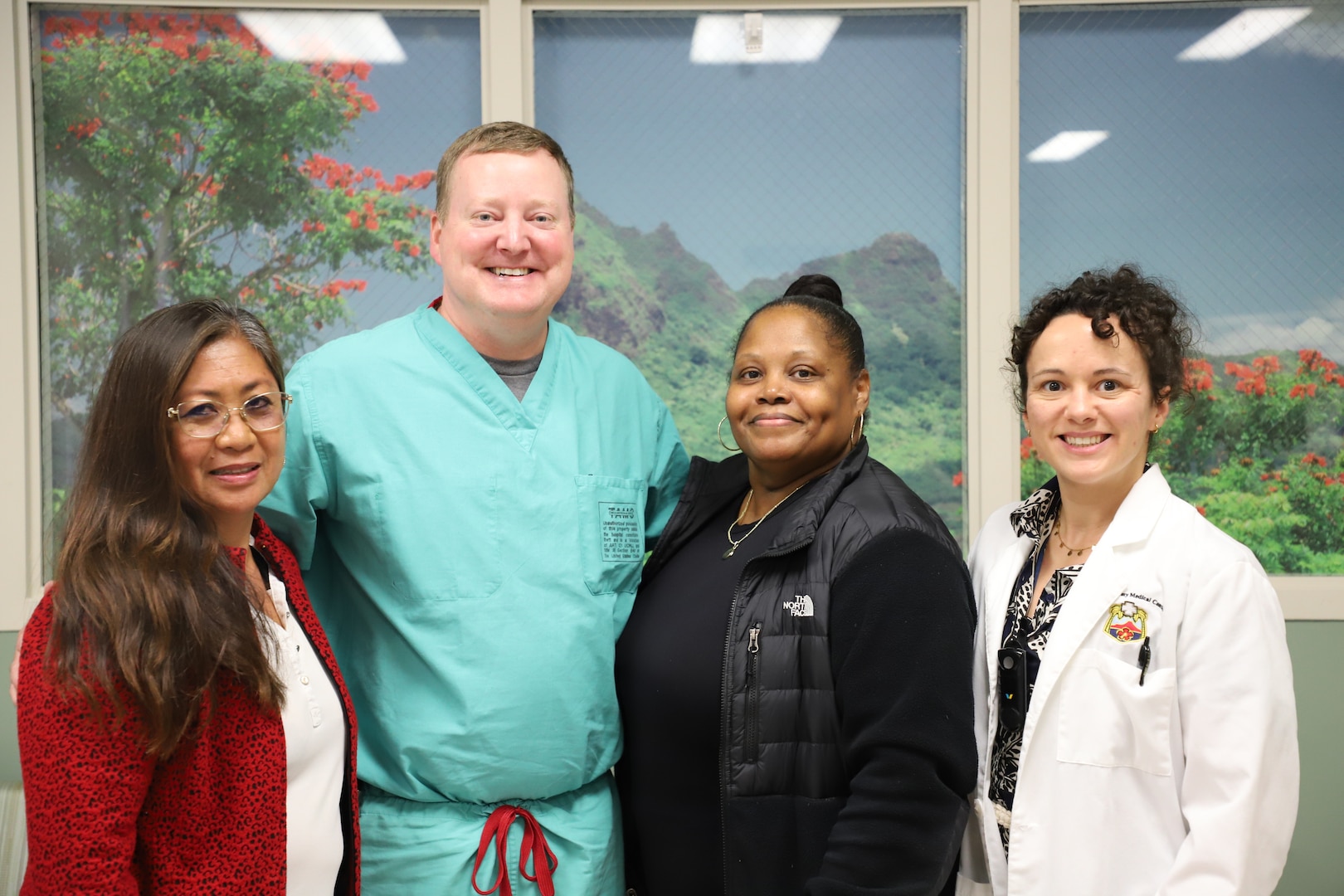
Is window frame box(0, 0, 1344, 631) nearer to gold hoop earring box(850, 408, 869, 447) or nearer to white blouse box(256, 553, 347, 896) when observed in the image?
gold hoop earring box(850, 408, 869, 447)

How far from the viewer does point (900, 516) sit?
4.29 feet

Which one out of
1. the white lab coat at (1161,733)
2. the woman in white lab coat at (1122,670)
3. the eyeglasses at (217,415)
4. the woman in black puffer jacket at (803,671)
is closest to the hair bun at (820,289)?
the woman in black puffer jacket at (803,671)

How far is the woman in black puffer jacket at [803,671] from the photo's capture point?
1.22 meters

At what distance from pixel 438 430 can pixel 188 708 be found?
0.59m

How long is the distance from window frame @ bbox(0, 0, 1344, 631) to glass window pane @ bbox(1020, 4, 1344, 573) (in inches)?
4.1

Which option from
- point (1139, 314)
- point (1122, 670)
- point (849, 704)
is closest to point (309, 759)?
point (849, 704)

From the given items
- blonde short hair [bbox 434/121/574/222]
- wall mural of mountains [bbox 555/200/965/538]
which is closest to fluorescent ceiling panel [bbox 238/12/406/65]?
wall mural of mountains [bbox 555/200/965/538]

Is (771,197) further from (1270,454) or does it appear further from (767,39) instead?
(1270,454)

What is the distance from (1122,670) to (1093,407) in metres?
0.36

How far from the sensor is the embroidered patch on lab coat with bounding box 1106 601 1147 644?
130cm

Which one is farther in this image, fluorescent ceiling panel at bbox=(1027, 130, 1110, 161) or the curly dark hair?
fluorescent ceiling panel at bbox=(1027, 130, 1110, 161)

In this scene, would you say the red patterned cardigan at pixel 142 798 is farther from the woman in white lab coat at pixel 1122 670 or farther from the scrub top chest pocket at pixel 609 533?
the woman in white lab coat at pixel 1122 670

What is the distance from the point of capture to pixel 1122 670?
4.24ft

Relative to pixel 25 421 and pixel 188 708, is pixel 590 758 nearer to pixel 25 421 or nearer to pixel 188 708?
pixel 188 708
